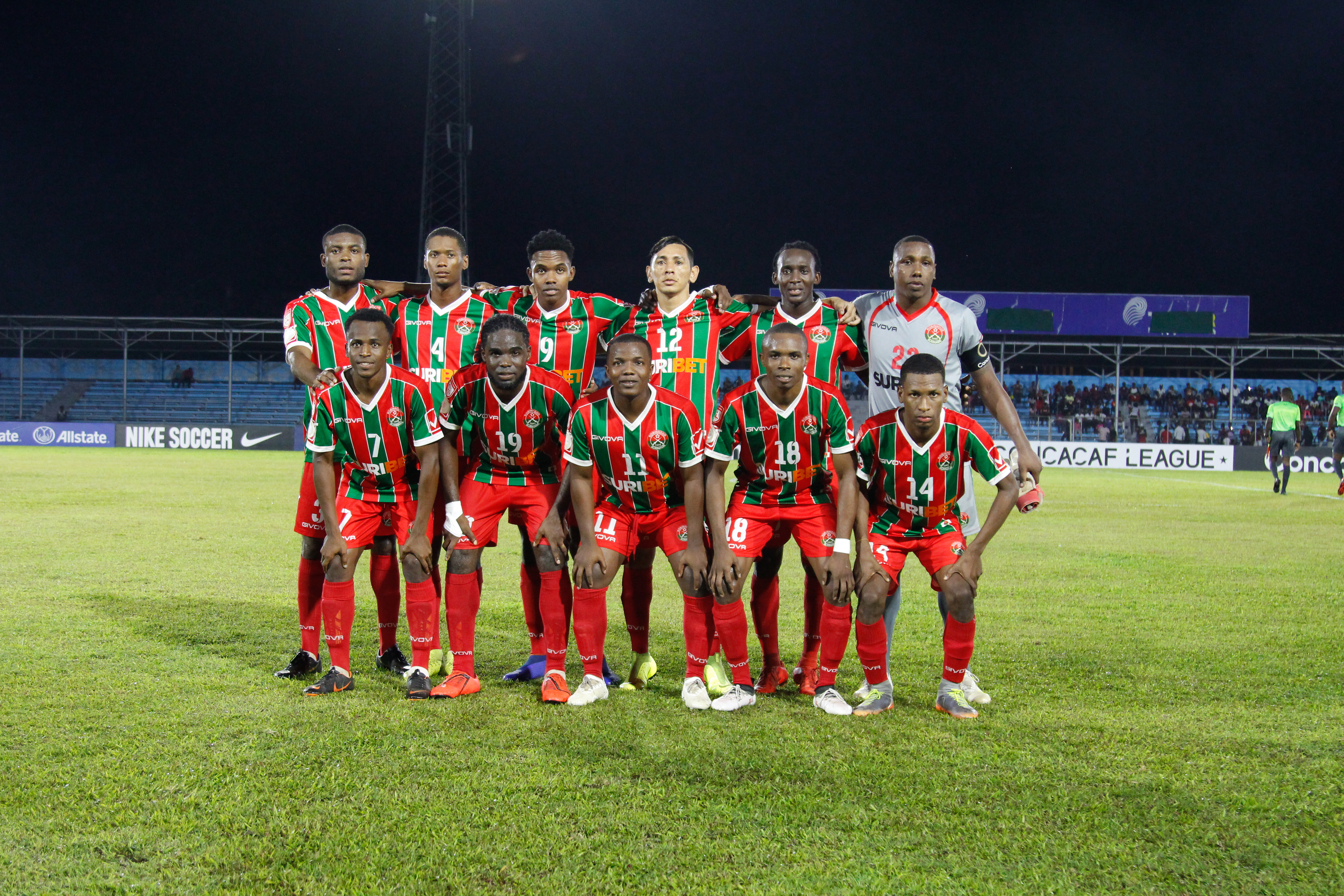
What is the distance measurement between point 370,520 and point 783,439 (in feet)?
7.15

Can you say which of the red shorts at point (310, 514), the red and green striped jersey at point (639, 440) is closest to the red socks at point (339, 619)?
the red shorts at point (310, 514)

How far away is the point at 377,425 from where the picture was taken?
476cm

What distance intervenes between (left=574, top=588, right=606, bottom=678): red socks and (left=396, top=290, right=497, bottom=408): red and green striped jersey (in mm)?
1540

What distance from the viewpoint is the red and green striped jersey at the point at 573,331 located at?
5.30 metres

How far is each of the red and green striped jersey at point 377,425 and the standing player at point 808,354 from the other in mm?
1666

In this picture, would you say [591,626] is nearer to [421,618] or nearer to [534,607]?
[534,607]

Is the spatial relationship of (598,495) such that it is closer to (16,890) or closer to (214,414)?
(16,890)

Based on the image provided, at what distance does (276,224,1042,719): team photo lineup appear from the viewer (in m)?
4.47

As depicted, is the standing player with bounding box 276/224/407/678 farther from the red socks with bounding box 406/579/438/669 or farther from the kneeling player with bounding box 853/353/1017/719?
the kneeling player with bounding box 853/353/1017/719

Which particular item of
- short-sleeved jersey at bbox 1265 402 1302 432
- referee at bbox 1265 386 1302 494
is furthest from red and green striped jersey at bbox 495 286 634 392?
short-sleeved jersey at bbox 1265 402 1302 432

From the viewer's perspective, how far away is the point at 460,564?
15.5 feet

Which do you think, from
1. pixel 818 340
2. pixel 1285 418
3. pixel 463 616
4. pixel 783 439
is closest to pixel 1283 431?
pixel 1285 418

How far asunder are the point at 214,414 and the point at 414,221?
17.5 m

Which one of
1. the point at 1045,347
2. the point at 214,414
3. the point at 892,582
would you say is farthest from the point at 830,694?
the point at 214,414
